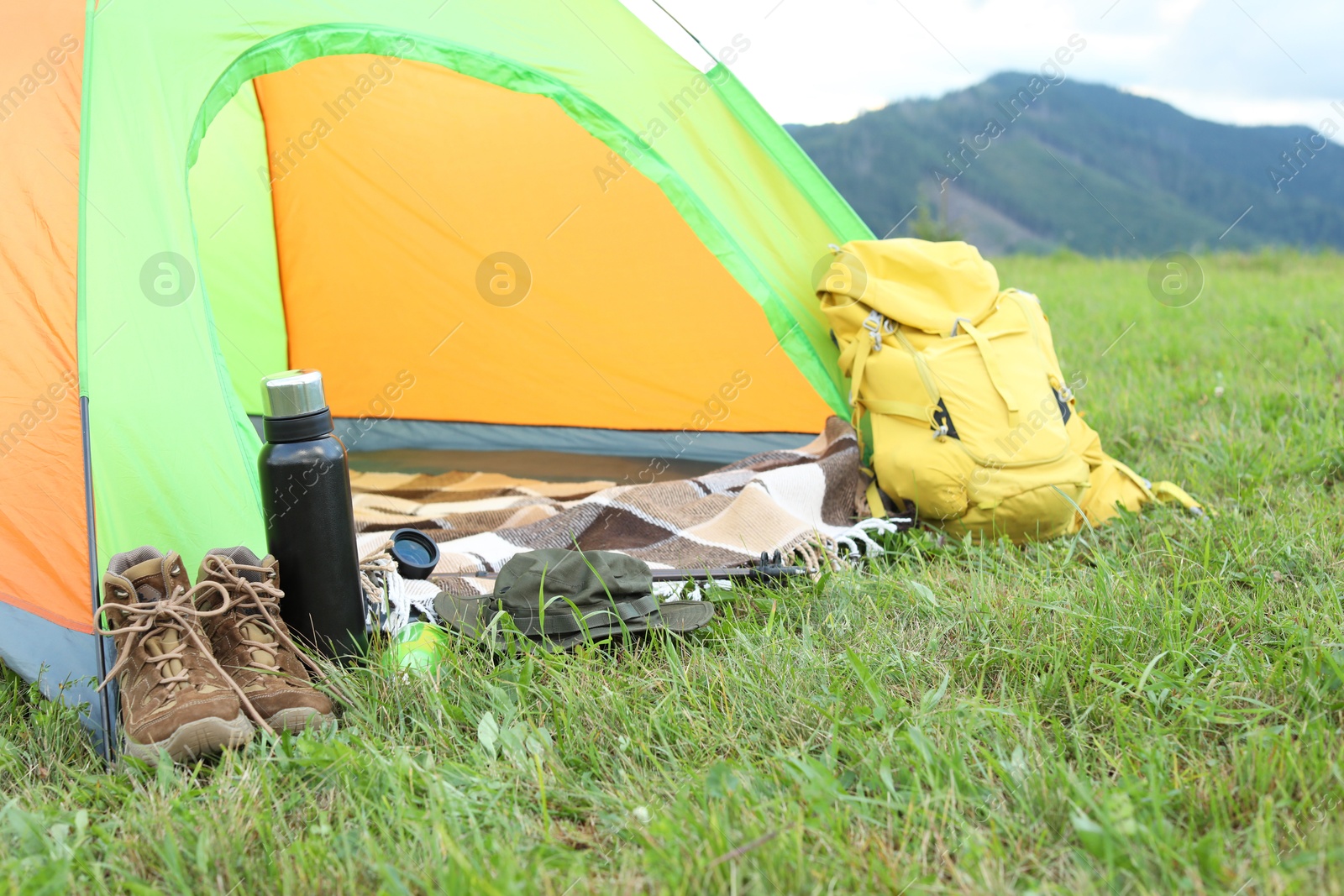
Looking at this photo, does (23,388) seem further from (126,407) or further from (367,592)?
(367,592)

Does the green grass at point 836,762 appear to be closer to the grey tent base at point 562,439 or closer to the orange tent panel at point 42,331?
the orange tent panel at point 42,331

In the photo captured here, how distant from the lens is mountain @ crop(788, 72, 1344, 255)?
46688 mm

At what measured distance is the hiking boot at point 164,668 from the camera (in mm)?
1098

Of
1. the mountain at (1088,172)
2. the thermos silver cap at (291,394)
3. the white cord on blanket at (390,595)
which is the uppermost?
the mountain at (1088,172)

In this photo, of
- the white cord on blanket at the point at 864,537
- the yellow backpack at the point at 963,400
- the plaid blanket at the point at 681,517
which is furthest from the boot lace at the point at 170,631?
the yellow backpack at the point at 963,400

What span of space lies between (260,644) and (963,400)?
1328mm

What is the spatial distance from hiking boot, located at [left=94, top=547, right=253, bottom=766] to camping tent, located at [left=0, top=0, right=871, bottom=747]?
0.09 meters

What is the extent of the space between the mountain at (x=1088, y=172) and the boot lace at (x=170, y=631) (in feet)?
122

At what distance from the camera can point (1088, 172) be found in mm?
69688

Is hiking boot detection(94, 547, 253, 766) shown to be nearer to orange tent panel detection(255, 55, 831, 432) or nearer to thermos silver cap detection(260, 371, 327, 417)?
thermos silver cap detection(260, 371, 327, 417)

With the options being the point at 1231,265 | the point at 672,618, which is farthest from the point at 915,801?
the point at 1231,265

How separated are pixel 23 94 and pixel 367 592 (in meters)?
0.92

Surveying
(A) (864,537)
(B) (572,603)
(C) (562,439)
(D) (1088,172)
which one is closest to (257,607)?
(B) (572,603)

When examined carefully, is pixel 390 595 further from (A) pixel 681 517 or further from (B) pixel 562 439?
(B) pixel 562 439
